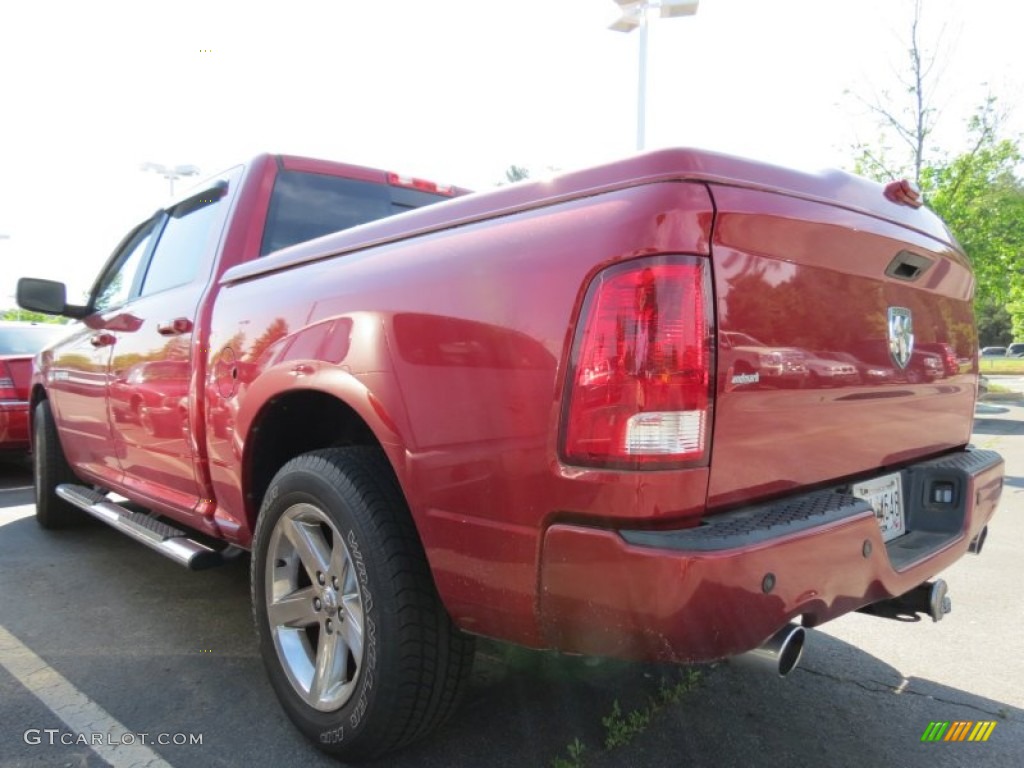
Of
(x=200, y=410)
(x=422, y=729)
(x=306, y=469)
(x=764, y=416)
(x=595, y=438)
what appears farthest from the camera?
(x=200, y=410)

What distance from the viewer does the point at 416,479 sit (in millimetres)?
1896

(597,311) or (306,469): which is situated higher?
(597,311)

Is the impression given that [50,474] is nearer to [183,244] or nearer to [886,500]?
[183,244]

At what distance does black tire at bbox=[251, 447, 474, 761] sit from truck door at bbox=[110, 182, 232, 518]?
0.87 metres

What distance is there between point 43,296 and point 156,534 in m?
1.95

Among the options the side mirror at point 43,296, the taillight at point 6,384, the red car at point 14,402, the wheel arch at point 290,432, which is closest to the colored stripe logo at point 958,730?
the wheel arch at point 290,432

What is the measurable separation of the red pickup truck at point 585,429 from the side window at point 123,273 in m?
1.49

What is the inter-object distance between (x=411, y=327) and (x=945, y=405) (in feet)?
6.08

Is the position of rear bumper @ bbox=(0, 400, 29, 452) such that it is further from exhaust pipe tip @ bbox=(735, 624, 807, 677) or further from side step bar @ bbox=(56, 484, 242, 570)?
exhaust pipe tip @ bbox=(735, 624, 807, 677)

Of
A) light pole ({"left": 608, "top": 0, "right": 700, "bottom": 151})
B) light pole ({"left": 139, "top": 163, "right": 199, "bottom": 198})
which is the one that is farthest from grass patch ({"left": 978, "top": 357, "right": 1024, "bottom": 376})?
light pole ({"left": 139, "top": 163, "right": 199, "bottom": 198})

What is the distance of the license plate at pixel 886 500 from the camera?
211 centimetres

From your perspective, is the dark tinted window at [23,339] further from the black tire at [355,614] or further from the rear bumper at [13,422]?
the black tire at [355,614]

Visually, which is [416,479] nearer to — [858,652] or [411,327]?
[411,327]

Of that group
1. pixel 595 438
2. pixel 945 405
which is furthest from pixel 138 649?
pixel 945 405
